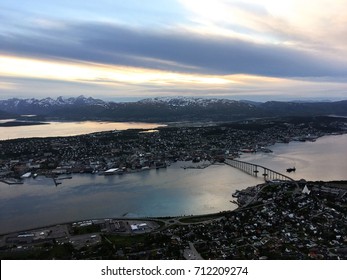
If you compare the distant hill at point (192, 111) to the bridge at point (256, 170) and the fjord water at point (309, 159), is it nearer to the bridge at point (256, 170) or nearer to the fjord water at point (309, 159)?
the fjord water at point (309, 159)

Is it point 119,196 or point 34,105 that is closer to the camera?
point 119,196

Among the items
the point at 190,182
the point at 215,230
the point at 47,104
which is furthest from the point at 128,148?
the point at 47,104

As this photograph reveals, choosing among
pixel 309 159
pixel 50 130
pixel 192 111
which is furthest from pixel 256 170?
pixel 192 111

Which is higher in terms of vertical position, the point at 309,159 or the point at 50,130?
the point at 309,159

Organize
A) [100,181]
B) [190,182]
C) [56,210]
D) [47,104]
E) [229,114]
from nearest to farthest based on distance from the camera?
[56,210], [190,182], [100,181], [229,114], [47,104]

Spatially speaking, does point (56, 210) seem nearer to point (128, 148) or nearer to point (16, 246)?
point (16, 246)

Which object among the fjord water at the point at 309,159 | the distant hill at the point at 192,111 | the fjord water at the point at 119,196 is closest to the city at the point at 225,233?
the fjord water at the point at 119,196

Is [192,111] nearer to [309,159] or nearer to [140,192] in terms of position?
[309,159]

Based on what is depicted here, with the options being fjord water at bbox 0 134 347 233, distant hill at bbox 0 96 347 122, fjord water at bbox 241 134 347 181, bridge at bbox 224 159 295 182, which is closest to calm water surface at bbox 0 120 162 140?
distant hill at bbox 0 96 347 122
